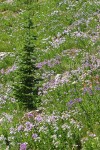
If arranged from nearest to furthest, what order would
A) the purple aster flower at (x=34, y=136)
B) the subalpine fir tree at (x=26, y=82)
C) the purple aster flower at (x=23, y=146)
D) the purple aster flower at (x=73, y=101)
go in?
1. the purple aster flower at (x=23, y=146)
2. the purple aster flower at (x=34, y=136)
3. the purple aster flower at (x=73, y=101)
4. the subalpine fir tree at (x=26, y=82)

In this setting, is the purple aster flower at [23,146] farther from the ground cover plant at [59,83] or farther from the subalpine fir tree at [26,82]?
the subalpine fir tree at [26,82]

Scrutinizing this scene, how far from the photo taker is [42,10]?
21969 millimetres

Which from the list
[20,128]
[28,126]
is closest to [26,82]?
[20,128]

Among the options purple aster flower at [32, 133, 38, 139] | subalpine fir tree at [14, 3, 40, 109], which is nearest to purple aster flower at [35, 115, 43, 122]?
purple aster flower at [32, 133, 38, 139]

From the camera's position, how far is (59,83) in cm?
1112

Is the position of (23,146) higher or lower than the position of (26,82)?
higher

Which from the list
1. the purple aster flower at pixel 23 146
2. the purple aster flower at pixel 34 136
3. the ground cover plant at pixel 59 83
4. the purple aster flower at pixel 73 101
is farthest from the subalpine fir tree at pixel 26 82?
the purple aster flower at pixel 23 146

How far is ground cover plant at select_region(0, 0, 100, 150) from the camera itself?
7840mm

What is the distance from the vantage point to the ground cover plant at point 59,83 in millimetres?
7840

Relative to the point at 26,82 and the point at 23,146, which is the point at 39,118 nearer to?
the point at 23,146

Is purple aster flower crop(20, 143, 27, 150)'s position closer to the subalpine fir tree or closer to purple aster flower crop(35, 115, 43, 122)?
purple aster flower crop(35, 115, 43, 122)

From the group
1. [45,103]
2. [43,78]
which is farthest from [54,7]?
[45,103]

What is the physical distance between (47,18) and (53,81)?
29.5 ft

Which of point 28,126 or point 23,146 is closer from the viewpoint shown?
point 23,146
